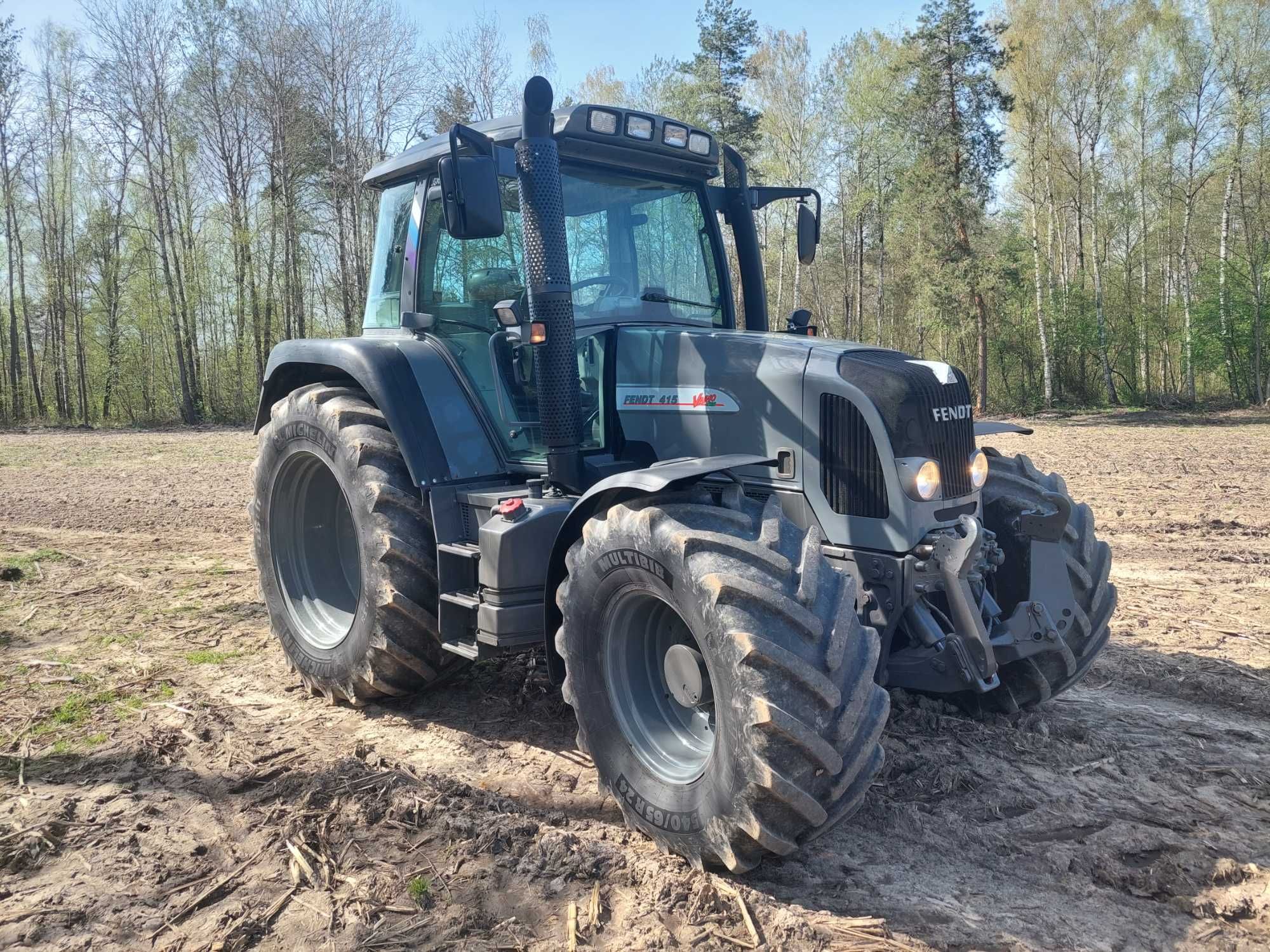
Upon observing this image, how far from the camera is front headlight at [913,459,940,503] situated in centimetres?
354

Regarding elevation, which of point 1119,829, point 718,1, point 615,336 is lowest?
point 1119,829

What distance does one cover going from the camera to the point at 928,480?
357 centimetres

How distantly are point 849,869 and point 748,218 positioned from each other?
3.25 metres

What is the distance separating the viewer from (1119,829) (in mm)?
3371

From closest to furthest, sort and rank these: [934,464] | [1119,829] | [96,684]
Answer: [1119,829]
[934,464]
[96,684]

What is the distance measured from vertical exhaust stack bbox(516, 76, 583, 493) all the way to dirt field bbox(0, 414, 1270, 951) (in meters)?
1.64

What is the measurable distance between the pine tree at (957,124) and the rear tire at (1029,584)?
79.8 ft

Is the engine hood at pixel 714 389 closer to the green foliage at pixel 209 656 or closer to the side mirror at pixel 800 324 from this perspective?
the side mirror at pixel 800 324

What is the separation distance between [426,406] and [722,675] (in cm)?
219

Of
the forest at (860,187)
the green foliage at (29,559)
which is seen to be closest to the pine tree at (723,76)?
the forest at (860,187)

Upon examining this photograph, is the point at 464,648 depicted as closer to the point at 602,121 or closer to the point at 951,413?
the point at 951,413

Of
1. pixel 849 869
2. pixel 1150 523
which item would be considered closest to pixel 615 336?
pixel 849 869

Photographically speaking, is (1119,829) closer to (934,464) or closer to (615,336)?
(934,464)

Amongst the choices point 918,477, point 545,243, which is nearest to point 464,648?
point 545,243
